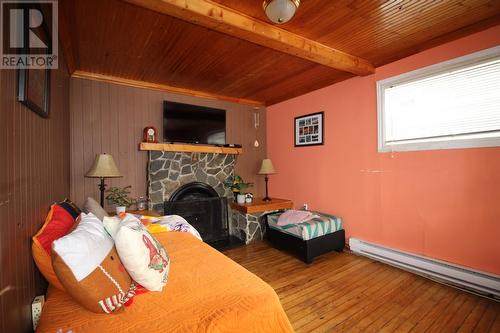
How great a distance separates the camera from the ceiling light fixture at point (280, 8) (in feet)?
5.28

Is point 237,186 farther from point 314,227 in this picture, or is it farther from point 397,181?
point 397,181

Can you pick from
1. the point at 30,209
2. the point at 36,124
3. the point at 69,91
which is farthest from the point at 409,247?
the point at 69,91

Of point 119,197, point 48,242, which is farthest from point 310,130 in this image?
point 48,242

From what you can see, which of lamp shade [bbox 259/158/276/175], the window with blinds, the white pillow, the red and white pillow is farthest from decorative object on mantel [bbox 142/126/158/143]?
the window with blinds

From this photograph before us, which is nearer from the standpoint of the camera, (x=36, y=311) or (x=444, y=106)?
(x=36, y=311)

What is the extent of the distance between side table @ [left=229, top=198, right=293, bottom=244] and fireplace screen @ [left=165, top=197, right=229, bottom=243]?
7.9 inches

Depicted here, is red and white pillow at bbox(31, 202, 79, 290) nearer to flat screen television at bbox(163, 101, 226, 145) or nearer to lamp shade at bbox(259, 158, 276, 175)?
flat screen television at bbox(163, 101, 226, 145)

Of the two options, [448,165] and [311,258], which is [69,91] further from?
[448,165]

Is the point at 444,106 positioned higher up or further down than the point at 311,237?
higher up

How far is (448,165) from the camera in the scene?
7.66 feet

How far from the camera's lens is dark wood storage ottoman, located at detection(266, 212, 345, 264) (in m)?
2.80

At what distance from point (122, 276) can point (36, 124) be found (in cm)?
100

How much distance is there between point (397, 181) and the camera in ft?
8.98

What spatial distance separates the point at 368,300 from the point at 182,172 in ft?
9.50
